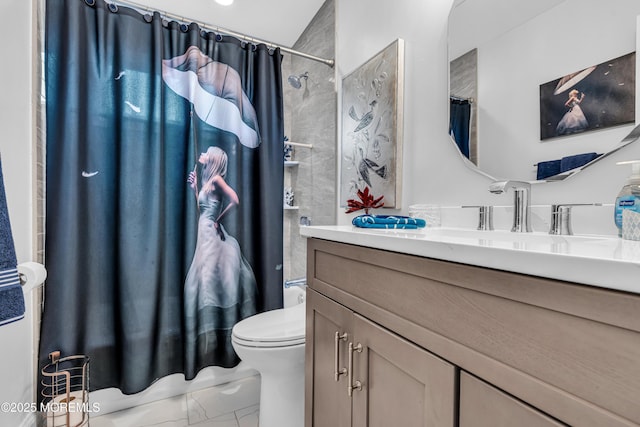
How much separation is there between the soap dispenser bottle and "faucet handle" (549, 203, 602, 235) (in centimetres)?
A: 10

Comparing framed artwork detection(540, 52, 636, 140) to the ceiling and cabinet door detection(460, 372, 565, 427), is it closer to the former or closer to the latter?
cabinet door detection(460, 372, 565, 427)

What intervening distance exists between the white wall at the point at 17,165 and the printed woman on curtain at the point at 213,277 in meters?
0.63

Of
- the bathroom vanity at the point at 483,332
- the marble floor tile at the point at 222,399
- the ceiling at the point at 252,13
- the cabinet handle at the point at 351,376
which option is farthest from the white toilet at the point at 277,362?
the ceiling at the point at 252,13

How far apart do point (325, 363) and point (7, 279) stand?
80 cm

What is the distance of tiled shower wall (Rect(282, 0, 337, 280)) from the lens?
1875 millimetres

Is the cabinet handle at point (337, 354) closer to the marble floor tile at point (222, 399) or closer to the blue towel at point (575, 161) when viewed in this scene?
the blue towel at point (575, 161)

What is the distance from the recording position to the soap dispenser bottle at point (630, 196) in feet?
1.99

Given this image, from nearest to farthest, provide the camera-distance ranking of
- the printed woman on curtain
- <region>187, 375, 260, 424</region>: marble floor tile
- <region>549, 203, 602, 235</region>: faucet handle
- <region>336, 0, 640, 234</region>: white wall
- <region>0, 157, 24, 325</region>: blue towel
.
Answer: <region>0, 157, 24, 325</region>: blue towel
<region>549, 203, 602, 235</region>: faucet handle
<region>336, 0, 640, 234</region>: white wall
<region>187, 375, 260, 424</region>: marble floor tile
the printed woman on curtain

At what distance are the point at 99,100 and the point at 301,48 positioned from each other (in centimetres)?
148

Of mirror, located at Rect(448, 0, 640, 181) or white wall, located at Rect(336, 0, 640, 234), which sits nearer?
mirror, located at Rect(448, 0, 640, 181)

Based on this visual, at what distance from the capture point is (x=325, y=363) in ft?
2.92

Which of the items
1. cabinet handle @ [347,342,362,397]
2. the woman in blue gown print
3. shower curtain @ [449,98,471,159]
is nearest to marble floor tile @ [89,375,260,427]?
cabinet handle @ [347,342,362,397]

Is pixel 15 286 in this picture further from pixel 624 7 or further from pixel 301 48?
pixel 301 48

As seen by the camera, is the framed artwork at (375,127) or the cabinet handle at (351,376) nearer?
the cabinet handle at (351,376)
